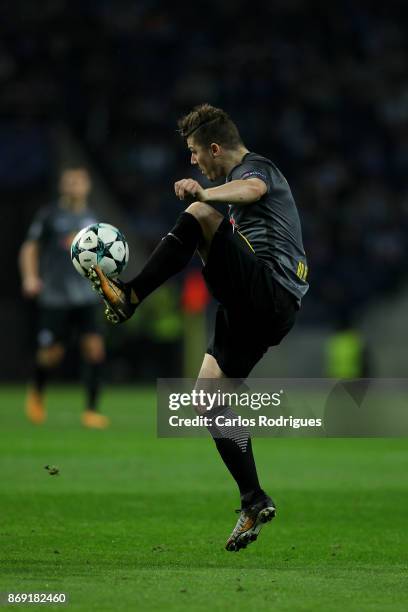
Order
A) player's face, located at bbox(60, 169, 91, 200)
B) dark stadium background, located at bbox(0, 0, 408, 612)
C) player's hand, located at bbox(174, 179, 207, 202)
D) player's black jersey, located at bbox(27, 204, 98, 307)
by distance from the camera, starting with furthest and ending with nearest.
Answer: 1. player's black jersey, located at bbox(27, 204, 98, 307)
2. player's face, located at bbox(60, 169, 91, 200)
3. dark stadium background, located at bbox(0, 0, 408, 612)
4. player's hand, located at bbox(174, 179, 207, 202)

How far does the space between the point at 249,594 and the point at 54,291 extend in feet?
25.5

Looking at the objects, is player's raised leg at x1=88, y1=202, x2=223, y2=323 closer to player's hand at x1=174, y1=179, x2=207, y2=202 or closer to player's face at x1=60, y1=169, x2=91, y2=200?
player's hand at x1=174, y1=179, x2=207, y2=202

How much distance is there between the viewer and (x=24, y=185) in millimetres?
19844

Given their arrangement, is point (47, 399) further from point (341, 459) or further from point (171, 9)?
point (171, 9)

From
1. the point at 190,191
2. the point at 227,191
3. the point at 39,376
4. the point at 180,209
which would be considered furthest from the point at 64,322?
the point at 180,209

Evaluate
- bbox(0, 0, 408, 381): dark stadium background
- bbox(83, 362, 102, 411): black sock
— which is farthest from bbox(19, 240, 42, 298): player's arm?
bbox(0, 0, 408, 381): dark stadium background

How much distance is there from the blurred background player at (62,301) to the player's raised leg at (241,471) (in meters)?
6.00

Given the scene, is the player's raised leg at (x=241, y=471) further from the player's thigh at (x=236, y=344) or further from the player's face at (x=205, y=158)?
the player's face at (x=205, y=158)

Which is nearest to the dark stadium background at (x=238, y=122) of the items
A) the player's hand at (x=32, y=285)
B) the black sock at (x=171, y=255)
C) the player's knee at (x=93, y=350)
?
the player's knee at (x=93, y=350)

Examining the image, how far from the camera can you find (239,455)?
610cm

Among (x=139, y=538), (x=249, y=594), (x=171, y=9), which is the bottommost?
(x=249, y=594)

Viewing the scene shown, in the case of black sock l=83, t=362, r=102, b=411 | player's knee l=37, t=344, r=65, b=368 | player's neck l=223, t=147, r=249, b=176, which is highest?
player's knee l=37, t=344, r=65, b=368

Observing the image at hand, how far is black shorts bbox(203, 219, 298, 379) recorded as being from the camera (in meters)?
5.91

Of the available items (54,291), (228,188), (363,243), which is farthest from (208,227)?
(363,243)
